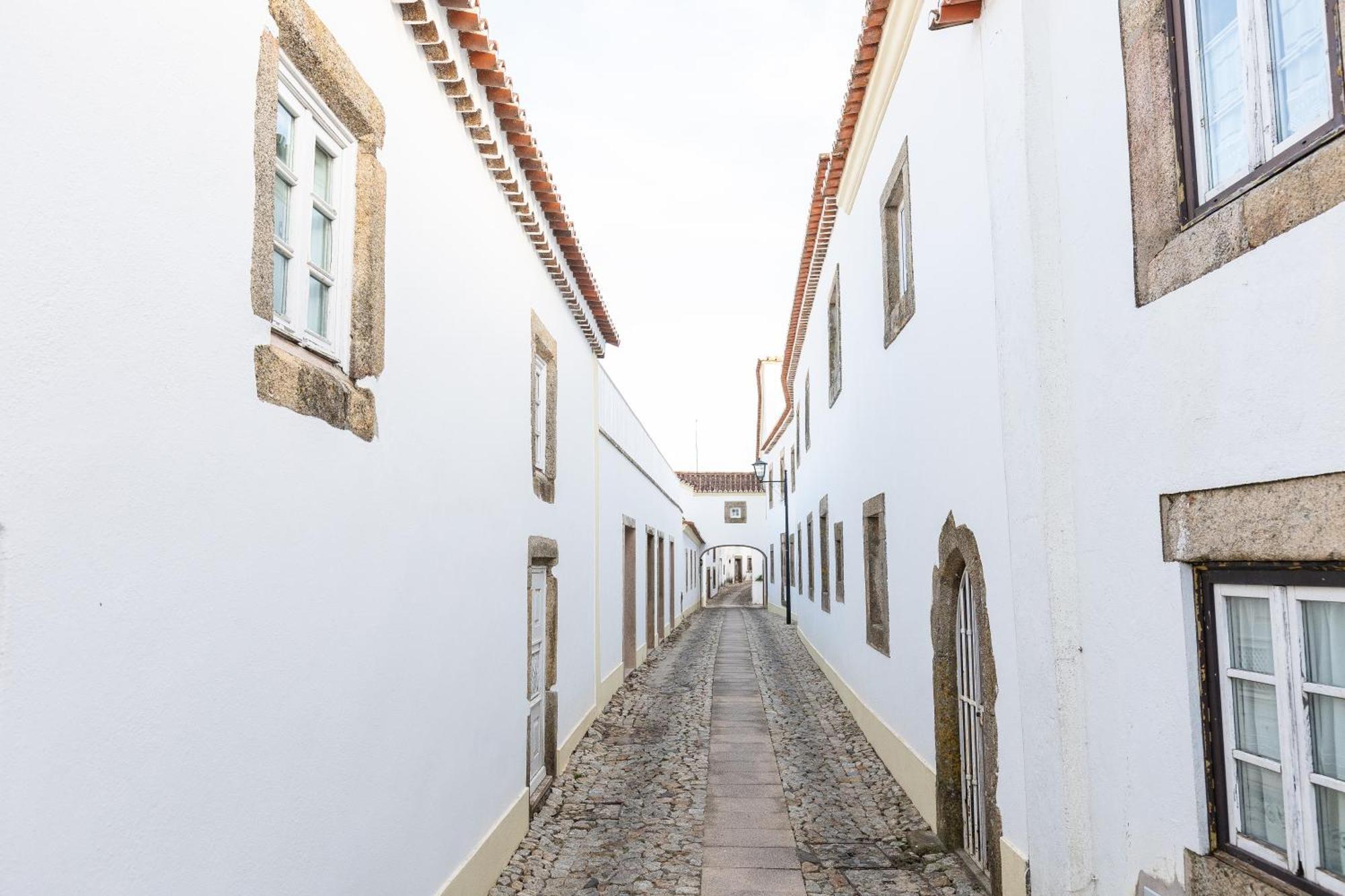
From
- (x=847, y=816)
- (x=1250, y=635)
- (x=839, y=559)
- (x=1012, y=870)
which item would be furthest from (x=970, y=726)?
(x=839, y=559)

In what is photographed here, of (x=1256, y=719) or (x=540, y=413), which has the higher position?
(x=540, y=413)

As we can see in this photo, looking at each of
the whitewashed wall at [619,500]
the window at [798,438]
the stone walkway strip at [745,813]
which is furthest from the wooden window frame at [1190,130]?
the window at [798,438]

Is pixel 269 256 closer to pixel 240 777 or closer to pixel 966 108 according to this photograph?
pixel 240 777

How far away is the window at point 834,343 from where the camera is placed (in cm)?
1135

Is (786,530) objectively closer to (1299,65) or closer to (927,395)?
(927,395)

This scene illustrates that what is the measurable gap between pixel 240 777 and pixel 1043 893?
335 centimetres

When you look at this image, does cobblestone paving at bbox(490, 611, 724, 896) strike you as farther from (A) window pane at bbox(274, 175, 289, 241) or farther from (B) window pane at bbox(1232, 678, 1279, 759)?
(A) window pane at bbox(274, 175, 289, 241)

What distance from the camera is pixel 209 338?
269 cm

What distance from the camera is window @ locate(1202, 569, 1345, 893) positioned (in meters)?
2.65

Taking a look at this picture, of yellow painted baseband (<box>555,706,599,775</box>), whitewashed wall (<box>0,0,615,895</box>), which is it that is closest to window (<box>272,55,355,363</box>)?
whitewashed wall (<box>0,0,615,895</box>)

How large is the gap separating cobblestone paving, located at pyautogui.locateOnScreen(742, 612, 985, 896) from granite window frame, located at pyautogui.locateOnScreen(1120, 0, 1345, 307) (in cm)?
373

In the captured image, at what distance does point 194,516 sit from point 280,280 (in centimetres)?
116

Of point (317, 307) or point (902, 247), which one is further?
point (902, 247)

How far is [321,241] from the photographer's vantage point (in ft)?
12.6
